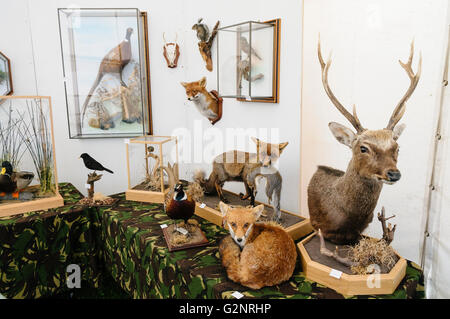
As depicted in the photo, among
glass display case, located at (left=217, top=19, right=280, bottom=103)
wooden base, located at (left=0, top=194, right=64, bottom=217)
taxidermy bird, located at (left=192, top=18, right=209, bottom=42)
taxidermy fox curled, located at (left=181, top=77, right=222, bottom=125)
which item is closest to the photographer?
glass display case, located at (left=217, top=19, right=280, bottom=103)

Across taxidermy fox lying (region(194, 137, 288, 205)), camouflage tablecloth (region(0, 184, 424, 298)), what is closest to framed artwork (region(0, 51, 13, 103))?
camouflage tablecloth (region(0, 184, 424, 298))

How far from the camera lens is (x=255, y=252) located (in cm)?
149

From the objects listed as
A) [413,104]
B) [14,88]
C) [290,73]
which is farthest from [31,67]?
[413,104]

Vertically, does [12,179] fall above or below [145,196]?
above

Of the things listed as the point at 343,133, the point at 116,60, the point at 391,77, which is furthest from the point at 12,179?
the point at 391,77

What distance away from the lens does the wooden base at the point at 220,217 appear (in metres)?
1.87

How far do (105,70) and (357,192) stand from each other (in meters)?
2.37

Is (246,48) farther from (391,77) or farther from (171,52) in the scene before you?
(171,52)

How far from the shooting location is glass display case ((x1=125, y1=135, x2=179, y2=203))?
2.48m

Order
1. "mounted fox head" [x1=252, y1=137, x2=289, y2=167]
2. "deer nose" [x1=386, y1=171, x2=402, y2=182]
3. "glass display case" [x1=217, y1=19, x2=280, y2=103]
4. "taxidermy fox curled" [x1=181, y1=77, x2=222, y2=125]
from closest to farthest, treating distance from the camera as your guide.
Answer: "deer nose" [x1=386, y1=171, x2=402, y2=182] < "mounted fox head" [x1=252, y1=137, x2=289, y2=167] < "glass display case" [x1=217, y1=19, x2=280, y2=103] < "taxidermy fox curled" [x1=181, y1=77, x2=222, y2=125]

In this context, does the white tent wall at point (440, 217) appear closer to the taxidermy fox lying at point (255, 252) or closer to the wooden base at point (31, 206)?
the taxidermy fox lying at point (255, 252)

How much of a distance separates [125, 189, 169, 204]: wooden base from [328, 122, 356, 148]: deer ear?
1.47m

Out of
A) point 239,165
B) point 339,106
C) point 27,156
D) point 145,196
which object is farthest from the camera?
point 145,196

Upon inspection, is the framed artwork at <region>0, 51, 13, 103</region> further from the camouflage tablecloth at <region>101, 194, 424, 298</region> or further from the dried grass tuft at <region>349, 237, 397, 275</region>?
the dried grass tuft at <region>349, 237, 397, 275</region>
